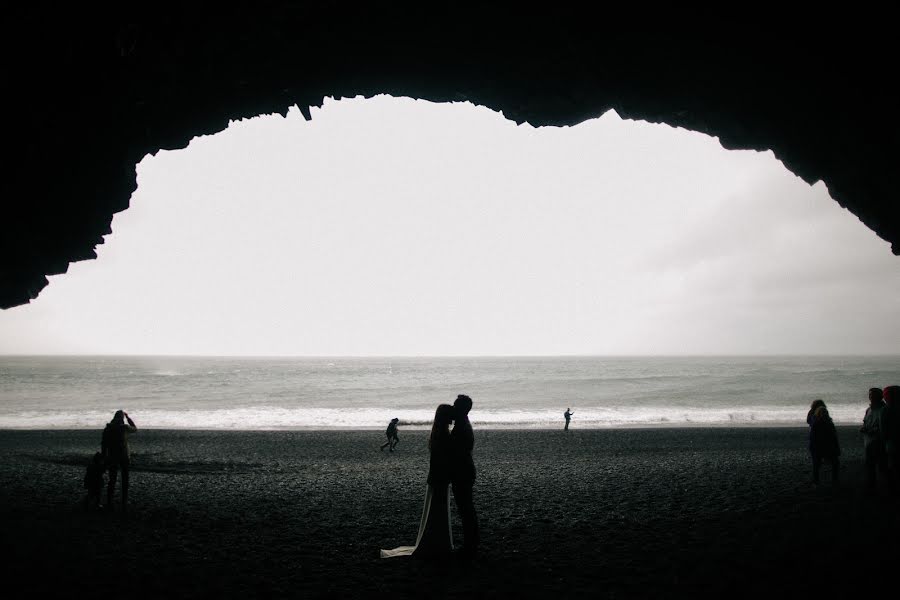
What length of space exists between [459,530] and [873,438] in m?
8.10

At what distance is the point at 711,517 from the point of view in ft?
27.8

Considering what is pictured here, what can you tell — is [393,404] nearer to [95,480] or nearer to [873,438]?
[95,480]

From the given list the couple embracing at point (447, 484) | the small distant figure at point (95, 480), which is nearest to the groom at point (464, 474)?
the couple embracing at point (447, 484)

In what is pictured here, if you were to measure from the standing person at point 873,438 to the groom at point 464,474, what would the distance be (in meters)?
7.84

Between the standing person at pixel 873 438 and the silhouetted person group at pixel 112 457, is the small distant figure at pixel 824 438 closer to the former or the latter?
the standing person at pixel 873 438

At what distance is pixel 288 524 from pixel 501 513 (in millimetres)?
3817

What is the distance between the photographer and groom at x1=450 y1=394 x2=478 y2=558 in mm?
6043

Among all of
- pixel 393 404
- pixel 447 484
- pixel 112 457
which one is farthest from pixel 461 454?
pixel 393 404

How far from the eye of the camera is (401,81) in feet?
34.7

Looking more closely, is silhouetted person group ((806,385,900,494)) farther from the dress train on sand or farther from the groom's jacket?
the dress train on sand

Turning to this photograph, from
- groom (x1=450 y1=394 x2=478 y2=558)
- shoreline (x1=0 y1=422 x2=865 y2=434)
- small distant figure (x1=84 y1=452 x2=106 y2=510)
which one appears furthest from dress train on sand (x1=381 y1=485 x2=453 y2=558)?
shoreline (x1=0 y1=422 x2=865 y2=434)

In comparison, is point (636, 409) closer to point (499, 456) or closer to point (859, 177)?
point (499, 456)

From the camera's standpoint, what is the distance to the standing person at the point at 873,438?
29.1 ft

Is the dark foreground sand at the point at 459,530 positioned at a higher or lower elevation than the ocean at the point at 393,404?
higher
